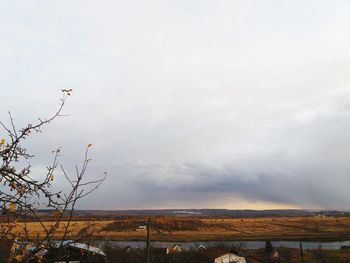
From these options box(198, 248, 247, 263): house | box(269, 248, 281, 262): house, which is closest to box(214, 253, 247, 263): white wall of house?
box(198, 248, 247, 263): house

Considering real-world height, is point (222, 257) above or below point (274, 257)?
above

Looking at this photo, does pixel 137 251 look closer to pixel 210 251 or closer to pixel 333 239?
pixel 210 251

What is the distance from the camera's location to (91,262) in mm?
31766

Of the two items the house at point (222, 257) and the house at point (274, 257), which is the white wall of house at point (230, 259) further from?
the house at point (274, 257)

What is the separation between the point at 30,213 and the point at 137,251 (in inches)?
2004

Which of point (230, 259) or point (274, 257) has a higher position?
point (230, 259)

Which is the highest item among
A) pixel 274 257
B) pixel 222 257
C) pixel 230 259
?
pixel 222 257

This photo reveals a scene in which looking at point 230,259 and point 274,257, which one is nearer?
point 230,259

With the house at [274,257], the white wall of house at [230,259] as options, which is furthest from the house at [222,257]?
the house at [274,257]

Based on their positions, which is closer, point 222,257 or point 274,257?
point 222,257

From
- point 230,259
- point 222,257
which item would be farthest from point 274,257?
point 222,257

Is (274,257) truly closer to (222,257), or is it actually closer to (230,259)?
(230,259)

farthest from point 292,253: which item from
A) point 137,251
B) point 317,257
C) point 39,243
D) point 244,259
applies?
point 39,243

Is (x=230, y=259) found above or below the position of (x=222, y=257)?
below
